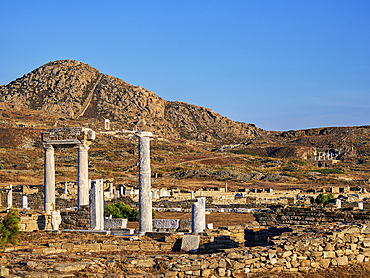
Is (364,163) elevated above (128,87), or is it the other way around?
(128,87)

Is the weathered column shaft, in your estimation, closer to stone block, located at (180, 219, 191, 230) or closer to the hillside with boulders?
stone block, located at (180, 219, 191, 230)

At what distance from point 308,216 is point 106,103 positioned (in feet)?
395

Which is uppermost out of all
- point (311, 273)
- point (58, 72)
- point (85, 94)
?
point (58, 72)

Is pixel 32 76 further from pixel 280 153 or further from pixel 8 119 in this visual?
pixel 280 153

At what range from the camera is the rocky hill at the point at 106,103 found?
125250 millimetres

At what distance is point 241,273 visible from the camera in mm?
8484

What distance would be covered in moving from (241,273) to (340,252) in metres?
2.74

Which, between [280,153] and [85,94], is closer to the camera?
[280,153]

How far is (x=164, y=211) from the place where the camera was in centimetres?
2827

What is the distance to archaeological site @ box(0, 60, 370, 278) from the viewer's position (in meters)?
8.93

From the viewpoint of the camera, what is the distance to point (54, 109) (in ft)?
395

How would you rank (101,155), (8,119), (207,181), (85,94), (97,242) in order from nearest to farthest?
1. (97,242)
2. (207,181)
3. (101,155)
4. (8,119)
5. (85,94)

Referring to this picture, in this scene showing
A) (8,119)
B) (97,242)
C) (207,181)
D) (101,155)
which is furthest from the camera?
(8,119)

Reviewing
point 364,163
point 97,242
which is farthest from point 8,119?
point 97,242
